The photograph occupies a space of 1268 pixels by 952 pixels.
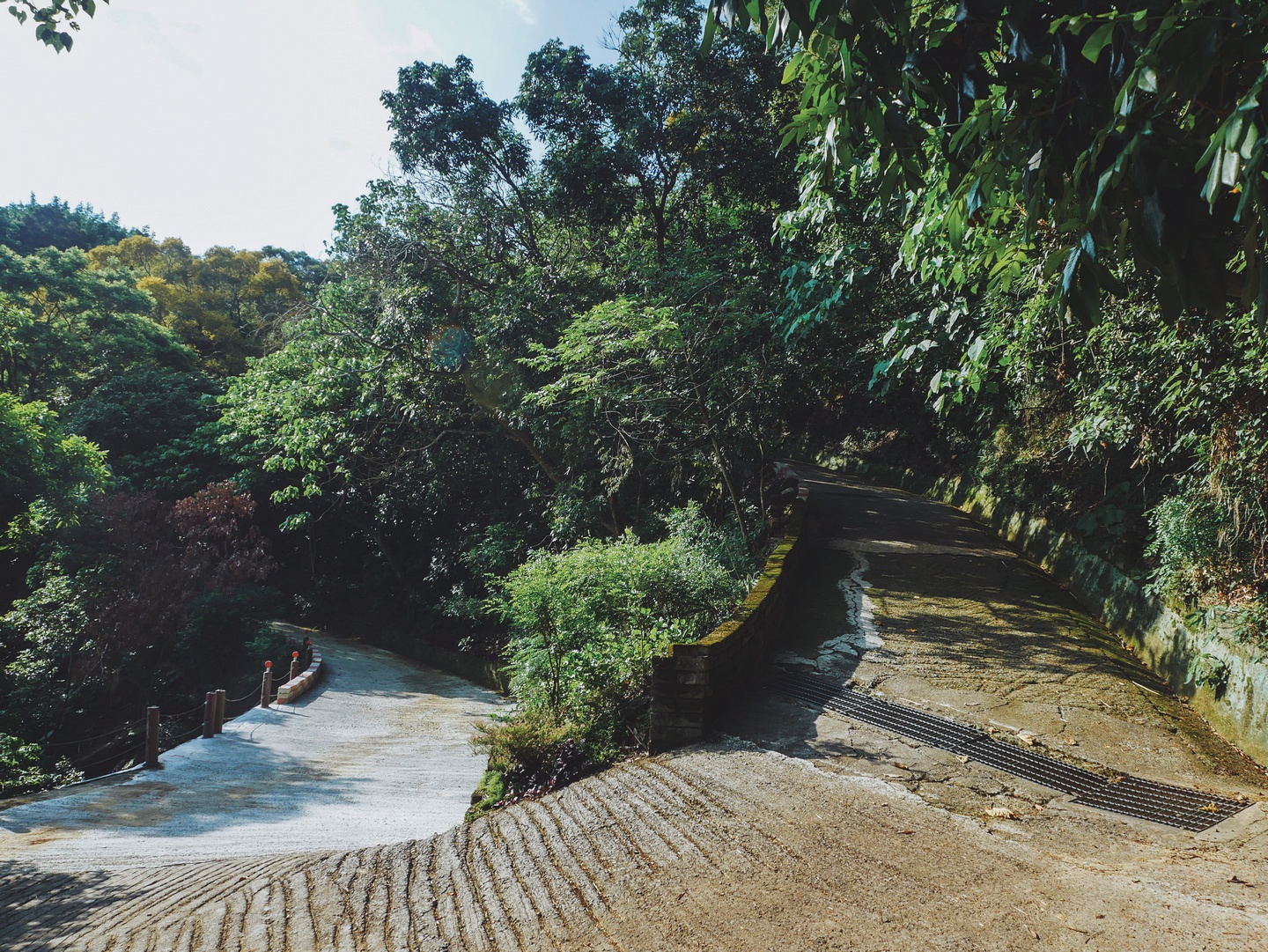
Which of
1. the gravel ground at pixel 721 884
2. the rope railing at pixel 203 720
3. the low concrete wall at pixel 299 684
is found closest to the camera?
the gravel ground at pixel 721 884

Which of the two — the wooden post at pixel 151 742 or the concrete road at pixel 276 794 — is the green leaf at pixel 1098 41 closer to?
the concrete road at pixel 276 794

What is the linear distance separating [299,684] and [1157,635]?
12.9 meters

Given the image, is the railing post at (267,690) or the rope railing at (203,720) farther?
the railing post at (267,690)

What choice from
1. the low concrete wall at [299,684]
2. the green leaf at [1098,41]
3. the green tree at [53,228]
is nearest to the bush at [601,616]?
the green leaf at [1098,41]

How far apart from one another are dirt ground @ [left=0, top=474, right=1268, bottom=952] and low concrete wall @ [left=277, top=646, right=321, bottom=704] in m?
7.22

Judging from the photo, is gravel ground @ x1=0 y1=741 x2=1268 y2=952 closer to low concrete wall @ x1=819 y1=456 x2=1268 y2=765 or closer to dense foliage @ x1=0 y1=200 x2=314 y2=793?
low concrete wall @ x1=819 y1=456 x2=1268 y2=765

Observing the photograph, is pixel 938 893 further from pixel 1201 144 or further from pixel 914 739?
pixel 1201 144

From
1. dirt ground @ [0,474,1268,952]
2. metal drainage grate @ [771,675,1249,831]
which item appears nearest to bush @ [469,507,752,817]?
dirt ground @ [0,474,1268,952]

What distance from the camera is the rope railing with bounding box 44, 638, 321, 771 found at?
933 centimetres

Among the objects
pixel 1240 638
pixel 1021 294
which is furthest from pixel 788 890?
pixel 1021 294

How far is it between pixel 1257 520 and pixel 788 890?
4828mm

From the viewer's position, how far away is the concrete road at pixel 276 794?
6375 millimetres

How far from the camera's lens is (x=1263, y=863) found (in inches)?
148

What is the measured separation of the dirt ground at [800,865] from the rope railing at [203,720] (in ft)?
11.1
